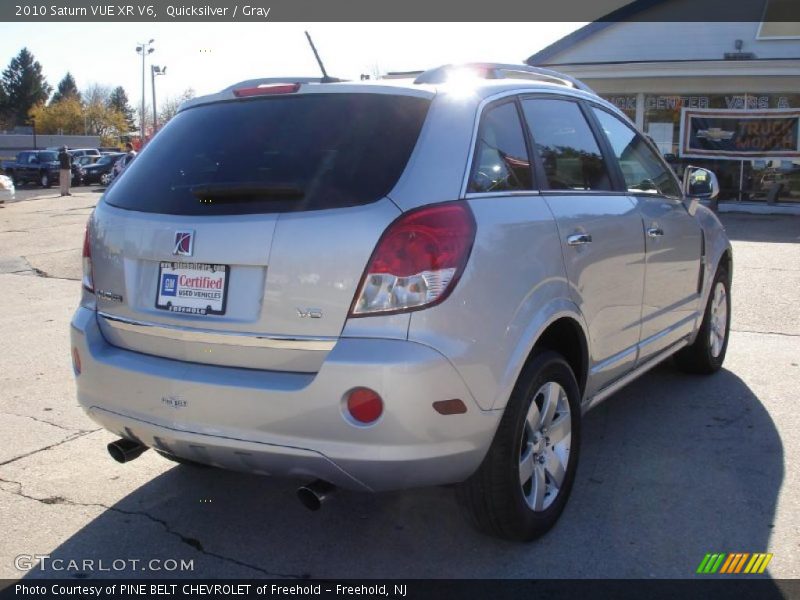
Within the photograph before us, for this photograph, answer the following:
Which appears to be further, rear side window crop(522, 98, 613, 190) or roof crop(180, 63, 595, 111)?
rear side window crop(522, 98, 613, 190)

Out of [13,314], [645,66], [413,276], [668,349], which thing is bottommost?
[13,314]

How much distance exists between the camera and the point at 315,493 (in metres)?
3.04

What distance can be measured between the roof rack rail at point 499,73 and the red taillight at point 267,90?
518 millimetres

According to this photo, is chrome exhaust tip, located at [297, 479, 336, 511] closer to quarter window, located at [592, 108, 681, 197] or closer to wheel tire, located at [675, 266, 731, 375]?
quarter window, located at [592, 108, 681, 197]

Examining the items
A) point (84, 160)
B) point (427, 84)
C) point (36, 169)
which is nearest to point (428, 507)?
point (427, 84)

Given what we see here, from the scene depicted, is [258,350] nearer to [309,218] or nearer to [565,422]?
[309,218]

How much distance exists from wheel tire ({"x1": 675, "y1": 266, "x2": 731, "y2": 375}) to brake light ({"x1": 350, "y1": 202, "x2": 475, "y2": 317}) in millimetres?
3239

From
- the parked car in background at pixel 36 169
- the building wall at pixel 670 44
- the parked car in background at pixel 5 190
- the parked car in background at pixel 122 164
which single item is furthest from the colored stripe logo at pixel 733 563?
the parked car in background at pixel 36 169

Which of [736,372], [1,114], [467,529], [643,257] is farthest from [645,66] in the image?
[1,114]

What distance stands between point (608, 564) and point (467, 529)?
2.03 ft

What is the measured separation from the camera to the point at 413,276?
2.87 m

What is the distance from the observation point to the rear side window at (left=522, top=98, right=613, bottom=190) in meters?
3.81

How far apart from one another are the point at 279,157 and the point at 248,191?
0.68 ft

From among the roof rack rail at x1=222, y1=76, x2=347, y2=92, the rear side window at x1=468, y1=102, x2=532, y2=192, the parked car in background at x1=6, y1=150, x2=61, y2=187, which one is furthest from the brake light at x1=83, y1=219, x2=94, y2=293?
the parked car in background at x1=6, y1=150, x2=61, y2=187
